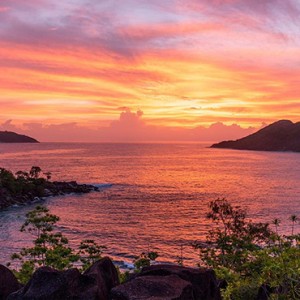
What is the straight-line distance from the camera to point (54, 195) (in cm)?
11281

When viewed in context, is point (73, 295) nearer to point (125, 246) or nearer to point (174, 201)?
point (125, 246)

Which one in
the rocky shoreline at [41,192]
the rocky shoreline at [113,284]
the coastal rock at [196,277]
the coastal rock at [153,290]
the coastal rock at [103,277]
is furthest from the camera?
the rocky shoreline at [41,192]

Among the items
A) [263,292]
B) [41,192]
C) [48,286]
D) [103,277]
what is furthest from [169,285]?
[41,192]

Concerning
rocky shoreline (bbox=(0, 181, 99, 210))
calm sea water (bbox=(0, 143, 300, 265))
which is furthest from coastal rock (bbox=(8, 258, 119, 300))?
rocky shoreline (bbox=(0, 181, 99, 210))

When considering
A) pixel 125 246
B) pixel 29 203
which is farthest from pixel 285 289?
pixel 29 203

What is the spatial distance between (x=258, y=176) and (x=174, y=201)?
79592mm

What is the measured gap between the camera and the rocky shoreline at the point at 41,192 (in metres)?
95.2

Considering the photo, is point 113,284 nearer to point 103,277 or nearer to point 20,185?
point 103,277

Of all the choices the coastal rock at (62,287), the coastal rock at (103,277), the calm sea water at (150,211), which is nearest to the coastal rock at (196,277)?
the coastal rock at (103,277)

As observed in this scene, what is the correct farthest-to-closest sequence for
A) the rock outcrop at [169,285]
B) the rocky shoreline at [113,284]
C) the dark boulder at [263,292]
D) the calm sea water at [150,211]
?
the calm sea water at [150,211]
the dark boulder at [263,292]
the rocky shoreline at [113,284]
the rock outcrop at [169,285]

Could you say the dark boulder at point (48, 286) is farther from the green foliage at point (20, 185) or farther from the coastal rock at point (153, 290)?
the green foliage at point (20, 185)

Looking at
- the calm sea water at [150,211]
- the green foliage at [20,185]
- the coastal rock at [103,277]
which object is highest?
the coastal rock at [103,277]

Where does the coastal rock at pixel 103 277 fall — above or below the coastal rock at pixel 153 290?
below

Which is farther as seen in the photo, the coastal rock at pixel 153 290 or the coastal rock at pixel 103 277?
the coastal rock at pixel 103 277
